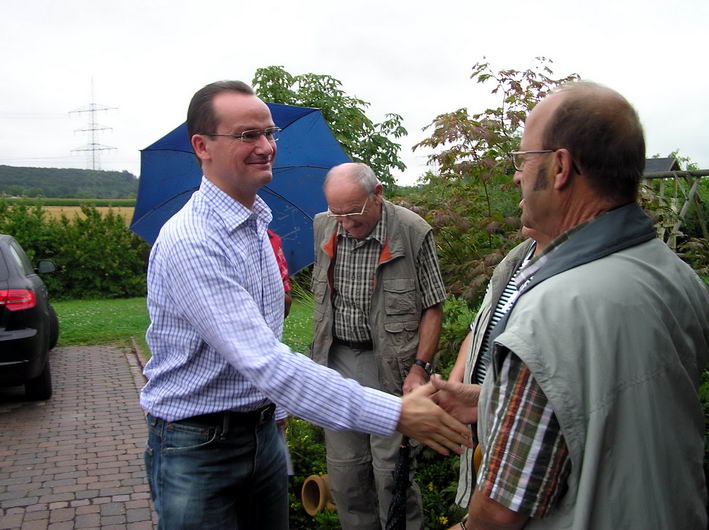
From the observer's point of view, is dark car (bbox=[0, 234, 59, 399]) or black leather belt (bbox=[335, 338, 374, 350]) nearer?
black leather belt (bbox=[335, 338, 374, 350])

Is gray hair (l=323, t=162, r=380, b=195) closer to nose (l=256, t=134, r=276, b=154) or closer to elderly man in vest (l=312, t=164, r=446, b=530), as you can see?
elderly man in vest (l=312, t=164, r=446, b=530)

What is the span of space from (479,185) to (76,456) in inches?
172

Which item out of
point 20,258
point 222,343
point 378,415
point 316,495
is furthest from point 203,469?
point 20,258

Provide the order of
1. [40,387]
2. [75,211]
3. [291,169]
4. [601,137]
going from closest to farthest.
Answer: [601,137] < [291,169] < [40,387] < [75,211]

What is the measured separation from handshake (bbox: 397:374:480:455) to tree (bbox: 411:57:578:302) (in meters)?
1.76

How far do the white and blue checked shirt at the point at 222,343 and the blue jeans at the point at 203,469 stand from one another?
0.08 m

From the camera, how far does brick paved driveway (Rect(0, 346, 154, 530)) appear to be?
509 cm

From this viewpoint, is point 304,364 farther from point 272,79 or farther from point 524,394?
point 272,79

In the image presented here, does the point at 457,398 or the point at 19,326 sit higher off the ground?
the point at 457,398

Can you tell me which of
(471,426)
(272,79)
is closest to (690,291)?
(471,426)

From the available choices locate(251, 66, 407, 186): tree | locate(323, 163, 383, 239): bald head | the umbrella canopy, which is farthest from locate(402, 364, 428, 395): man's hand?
locate(251, 66, 407, 186): tree

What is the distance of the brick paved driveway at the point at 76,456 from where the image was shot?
509 cm

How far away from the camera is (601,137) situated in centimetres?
181

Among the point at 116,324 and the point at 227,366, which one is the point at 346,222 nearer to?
the point at 227,366
